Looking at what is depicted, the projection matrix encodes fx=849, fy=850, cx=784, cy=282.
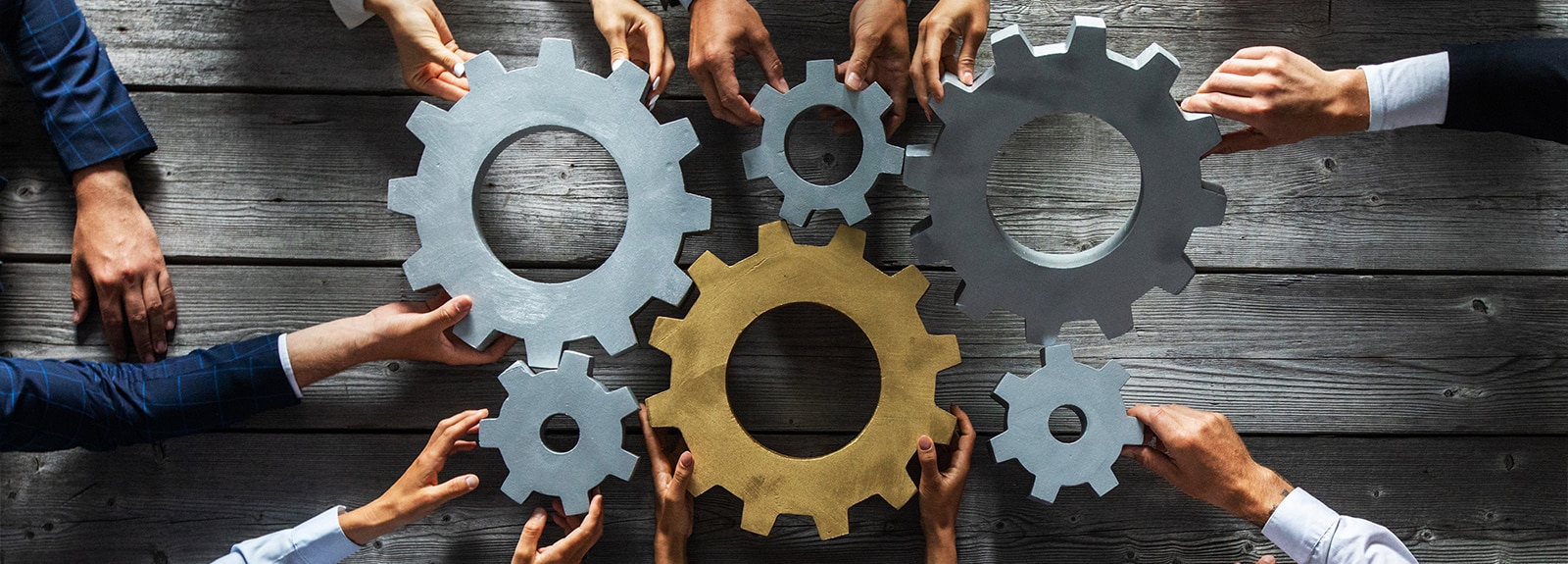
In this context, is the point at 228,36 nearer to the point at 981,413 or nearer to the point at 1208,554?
the point at 981,413

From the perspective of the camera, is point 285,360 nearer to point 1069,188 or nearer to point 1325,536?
point 1069,188

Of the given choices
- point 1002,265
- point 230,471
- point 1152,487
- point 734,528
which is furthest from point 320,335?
point 1152,487

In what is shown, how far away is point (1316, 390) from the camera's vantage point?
40.4 inches

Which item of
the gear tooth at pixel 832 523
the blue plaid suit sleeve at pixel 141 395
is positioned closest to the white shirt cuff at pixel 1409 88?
the gear tooth at pixel 832 523

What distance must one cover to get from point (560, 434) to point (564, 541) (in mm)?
152

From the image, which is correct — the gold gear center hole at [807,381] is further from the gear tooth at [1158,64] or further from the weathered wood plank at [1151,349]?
the gear tooth at [1158,64]

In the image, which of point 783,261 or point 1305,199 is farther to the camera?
point 1305,199

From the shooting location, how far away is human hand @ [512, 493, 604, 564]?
0.89 m

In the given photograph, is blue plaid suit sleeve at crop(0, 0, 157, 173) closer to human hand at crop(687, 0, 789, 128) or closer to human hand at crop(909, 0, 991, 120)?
human hand at crop(687, 0, 789, 128)

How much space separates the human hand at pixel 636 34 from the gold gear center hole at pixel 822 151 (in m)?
0.18

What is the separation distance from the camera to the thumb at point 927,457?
2.91 feet

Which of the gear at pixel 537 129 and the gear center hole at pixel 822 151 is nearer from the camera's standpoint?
the gear at pixel 537 129

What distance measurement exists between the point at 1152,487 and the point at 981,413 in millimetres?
229

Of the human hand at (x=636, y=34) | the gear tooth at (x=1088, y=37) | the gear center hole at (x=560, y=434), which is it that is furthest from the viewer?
the gear center hole at (x=560, y=434)
